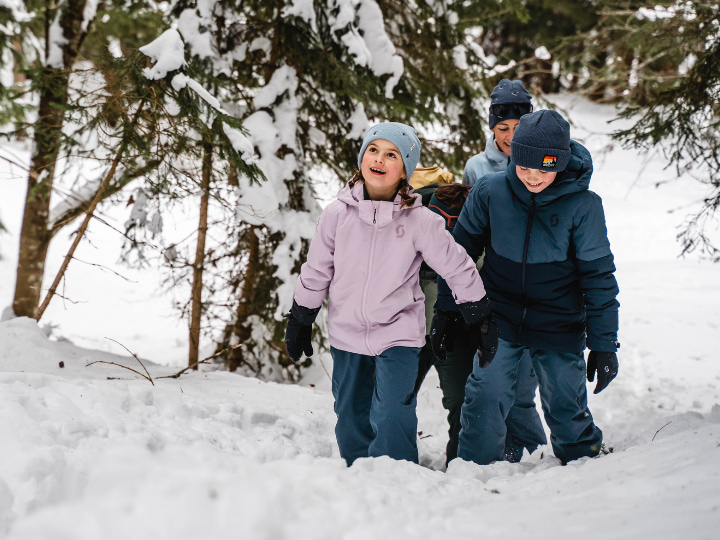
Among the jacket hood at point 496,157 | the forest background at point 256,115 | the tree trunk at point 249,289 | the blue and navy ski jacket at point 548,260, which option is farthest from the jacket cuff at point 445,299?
the tree trunk at point 249,289

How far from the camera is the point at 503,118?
3666 mm

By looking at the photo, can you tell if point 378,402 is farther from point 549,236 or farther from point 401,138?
point 401,138

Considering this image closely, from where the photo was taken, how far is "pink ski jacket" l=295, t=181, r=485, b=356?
113 inches

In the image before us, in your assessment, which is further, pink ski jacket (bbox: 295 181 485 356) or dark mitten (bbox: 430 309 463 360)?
dark mitten (bbox: 430 309 463 360)

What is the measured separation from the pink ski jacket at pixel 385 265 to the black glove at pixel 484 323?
0.13 ft

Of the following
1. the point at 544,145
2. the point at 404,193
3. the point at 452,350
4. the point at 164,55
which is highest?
the point at 164,55

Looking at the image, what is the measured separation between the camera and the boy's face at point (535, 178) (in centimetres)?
282

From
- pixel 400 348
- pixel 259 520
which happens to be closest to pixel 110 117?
pixel 400 348

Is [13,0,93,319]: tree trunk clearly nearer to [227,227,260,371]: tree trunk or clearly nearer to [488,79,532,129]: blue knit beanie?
[227,227,260,371]: tree trunk

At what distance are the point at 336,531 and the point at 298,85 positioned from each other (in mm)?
4725

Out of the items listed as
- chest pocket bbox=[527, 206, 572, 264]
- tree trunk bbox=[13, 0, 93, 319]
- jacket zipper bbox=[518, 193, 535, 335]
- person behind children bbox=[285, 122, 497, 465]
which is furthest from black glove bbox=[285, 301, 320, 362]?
tree trunk bbox=[13, 0, 93, 319]

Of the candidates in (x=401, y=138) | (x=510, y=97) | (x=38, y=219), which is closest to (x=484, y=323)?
(x=401, y=138)

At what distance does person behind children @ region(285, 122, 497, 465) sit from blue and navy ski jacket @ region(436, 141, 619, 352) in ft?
0.78

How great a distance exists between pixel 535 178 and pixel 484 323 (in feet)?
2.67
